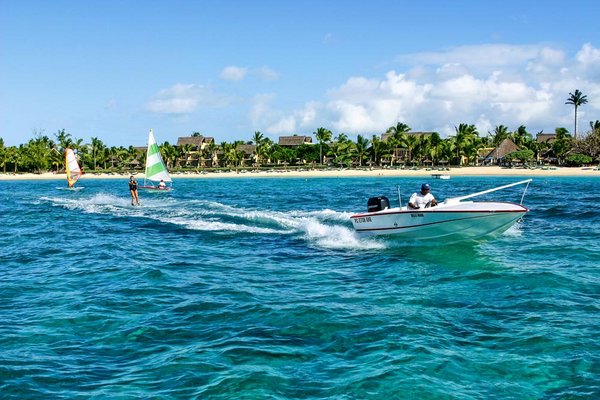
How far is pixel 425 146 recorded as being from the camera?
407ft

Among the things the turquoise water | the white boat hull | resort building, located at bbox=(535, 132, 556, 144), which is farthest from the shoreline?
the white boat hull

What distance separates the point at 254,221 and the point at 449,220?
40.3 feet

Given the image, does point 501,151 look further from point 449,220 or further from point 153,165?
point 449,220

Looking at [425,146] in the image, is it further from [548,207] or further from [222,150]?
[548,207]

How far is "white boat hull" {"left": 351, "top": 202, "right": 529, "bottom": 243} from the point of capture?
18109 mm

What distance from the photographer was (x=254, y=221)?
93.4 ft

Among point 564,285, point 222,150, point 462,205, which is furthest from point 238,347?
point 222,150

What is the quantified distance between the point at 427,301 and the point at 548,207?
26483 millimetres

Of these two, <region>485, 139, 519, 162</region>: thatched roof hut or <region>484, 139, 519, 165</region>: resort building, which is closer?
<region>484, 139, 519, 165</region>: resort building

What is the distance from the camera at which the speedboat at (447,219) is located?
18141 mm

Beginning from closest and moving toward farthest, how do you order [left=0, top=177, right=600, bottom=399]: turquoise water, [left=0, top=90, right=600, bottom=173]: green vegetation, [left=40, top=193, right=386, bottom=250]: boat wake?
[left=0, top=177, right=600, bottom=399]: turquoise water → [left=40, top=193, right=386, bottom=250]: boat wake → [left=0, top=90, right=600, bottom=173]: green vegetation

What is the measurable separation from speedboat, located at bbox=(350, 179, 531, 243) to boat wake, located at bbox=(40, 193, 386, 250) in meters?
0.93

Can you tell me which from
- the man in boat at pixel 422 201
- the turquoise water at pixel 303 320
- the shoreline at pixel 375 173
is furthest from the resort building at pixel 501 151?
the man in boat at pixel 422 201

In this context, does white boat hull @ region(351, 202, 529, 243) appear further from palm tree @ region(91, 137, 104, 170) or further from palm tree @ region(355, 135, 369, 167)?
palm tree @ region(91, 137, 104, 170)
